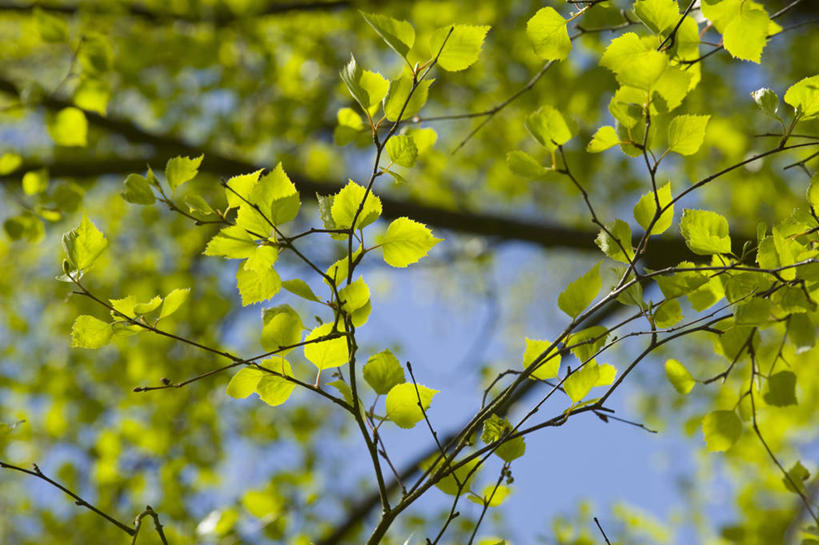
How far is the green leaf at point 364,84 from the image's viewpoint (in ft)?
2.68

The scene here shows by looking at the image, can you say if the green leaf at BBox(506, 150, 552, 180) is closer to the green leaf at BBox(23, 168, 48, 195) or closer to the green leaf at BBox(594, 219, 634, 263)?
the green leaf at BBox(594, 219, 634, 263)

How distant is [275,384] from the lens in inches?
33.8

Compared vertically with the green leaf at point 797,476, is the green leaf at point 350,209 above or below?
above

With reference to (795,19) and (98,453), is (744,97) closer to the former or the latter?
(795,19)

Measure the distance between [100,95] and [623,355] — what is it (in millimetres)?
4963

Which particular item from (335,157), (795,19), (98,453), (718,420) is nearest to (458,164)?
(335,157)

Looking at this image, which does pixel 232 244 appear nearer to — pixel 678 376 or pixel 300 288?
pixel 300 288

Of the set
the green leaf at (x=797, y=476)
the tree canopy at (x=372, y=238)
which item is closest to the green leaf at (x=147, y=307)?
the tree canopy at (x=372, y=238)

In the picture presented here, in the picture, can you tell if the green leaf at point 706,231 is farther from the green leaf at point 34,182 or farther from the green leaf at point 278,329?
the green leaf at point 34,182

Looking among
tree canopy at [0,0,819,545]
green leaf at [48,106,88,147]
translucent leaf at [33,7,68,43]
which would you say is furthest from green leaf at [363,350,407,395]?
translucent leaf at [33,7,68,43]

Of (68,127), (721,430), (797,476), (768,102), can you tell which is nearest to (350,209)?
(768,102)

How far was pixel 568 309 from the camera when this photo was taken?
86 cm

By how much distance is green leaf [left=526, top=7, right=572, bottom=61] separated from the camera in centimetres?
93

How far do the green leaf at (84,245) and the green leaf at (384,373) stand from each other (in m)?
0.41
